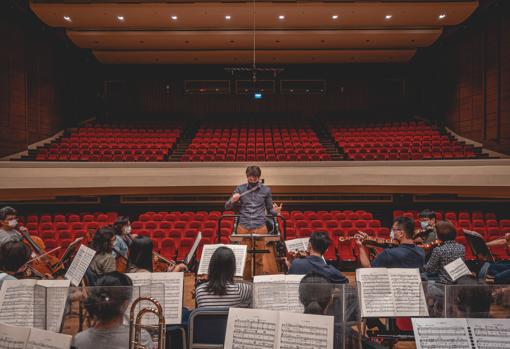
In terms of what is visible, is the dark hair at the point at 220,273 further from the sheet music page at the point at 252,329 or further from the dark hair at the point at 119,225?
the dark hair at the point at 119,225

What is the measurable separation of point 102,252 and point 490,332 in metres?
3.28

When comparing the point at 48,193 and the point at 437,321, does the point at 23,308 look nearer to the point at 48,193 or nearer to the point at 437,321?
the point at 437,321

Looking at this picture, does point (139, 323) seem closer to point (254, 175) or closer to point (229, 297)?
point (229, 297)

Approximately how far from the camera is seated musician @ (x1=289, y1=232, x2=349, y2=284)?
10.6 ft

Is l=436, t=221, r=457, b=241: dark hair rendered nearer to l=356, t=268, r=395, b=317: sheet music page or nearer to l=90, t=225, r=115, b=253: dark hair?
l=356, t=268, r=395, b=317: sheet music page

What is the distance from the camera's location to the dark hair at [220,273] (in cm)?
286

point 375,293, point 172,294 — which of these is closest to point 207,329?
point 172,294

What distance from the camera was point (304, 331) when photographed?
1.99 m

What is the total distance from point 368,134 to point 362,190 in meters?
3.04

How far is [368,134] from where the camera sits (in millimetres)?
12469

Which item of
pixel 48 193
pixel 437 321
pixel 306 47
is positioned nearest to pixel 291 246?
pixel 437 321

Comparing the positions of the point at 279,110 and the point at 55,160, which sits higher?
the point at 279,110

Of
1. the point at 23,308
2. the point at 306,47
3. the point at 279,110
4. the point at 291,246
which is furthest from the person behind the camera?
the point at 279,110

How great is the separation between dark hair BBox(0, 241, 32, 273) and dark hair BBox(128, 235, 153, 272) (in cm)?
77
